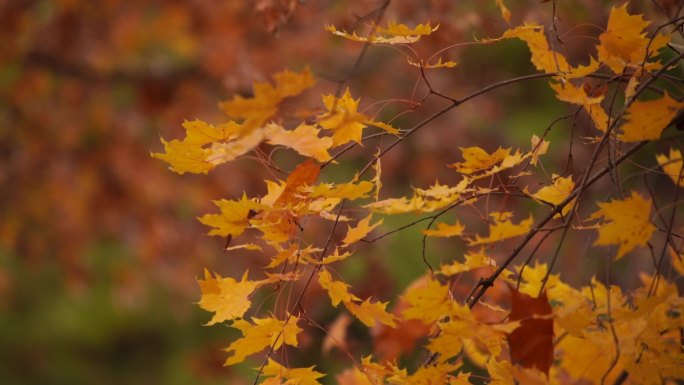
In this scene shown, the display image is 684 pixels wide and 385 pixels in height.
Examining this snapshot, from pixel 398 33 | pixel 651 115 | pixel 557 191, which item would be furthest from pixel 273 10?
pixel 651 115

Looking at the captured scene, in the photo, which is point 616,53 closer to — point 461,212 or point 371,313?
point 461,212

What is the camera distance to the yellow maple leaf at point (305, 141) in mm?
783

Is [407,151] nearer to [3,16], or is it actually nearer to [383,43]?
[3,16]

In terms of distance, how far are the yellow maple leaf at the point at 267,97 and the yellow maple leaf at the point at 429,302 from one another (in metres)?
0.21

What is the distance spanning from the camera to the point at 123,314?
655cm

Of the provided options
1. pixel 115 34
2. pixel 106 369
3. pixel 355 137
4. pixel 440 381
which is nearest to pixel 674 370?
pixel 440 381

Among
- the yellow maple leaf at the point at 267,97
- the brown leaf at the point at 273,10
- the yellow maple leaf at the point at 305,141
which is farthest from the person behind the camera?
the brown leaf at the point at 273,10

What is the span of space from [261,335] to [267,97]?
29 centimetres

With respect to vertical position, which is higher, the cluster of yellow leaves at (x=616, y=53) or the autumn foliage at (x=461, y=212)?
the cluster of yellow leaves at (x=616, y=53)

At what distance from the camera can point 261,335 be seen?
2.81ft

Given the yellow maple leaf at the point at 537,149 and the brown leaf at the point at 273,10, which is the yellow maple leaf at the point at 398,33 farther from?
the brown leaf at the point at 273,10

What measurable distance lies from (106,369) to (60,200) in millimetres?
2870

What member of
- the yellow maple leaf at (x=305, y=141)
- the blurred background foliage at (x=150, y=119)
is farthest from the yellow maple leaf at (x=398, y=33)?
the blurred background foliage at (x=150, y=119)

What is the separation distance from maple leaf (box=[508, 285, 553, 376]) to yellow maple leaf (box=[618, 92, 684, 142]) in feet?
0.57
